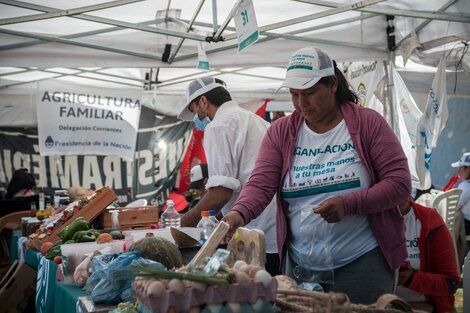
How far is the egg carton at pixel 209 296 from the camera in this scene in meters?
1.51

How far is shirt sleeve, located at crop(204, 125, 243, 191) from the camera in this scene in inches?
128

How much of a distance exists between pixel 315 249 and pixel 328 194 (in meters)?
0.20

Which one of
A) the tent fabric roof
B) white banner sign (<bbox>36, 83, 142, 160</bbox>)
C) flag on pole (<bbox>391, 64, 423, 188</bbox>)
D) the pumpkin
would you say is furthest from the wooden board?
white banner sign (<bbox>36, 83, 142, 160</bbox>)

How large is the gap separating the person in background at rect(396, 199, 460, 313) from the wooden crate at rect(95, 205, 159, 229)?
74.1 inches

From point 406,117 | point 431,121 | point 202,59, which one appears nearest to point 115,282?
point 202,59

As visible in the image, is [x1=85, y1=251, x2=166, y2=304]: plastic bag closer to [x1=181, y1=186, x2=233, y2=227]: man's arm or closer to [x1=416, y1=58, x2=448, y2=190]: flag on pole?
[x1=181, y1=186, x2=233, y2=227]: man's arm

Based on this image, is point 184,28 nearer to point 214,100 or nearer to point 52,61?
point 52,61

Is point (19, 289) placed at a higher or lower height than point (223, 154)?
lower

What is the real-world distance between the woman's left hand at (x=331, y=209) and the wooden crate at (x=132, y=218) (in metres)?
2.34

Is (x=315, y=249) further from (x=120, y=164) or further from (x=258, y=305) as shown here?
(x=120, y=164)

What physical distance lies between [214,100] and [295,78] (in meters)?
1.39

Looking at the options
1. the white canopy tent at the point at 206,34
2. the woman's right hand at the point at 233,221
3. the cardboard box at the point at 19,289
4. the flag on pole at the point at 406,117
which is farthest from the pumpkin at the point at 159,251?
the flag on pole at the point at 406,117

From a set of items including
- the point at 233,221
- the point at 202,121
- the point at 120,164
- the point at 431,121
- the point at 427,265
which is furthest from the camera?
→ the point at 120,164

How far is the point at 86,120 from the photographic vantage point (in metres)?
9.30
